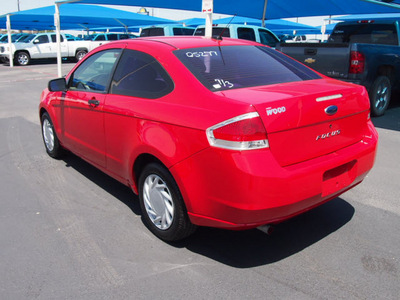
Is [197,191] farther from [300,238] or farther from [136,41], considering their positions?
[136,41]

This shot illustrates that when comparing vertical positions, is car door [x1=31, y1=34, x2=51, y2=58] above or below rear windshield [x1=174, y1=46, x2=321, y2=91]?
above

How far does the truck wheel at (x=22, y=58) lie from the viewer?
23.2 meters

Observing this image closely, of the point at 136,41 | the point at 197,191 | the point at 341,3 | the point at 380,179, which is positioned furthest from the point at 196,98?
the point at 341,3

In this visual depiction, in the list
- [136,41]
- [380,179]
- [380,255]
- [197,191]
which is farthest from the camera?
[380,179]

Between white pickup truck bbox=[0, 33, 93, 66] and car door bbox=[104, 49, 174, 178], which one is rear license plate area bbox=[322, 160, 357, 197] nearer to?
car door bbox=[104, 49, 174, 178]

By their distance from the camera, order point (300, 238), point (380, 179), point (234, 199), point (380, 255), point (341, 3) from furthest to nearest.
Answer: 1. point (341, 3)
2. point (380, 179)
3. point (300, 238)
4. point (380, 255)
5. point (234, 199)

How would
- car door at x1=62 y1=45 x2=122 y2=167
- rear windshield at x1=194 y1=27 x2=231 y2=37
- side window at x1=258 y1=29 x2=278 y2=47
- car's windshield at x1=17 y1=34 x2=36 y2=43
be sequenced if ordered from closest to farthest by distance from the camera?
car door at x1=62 y1=45 x2=122 y2=167, rear windshield at x1=194 y1=27 x2=231 y2=37, side window at x1=258 y1=29 x2=278 y2=47, car's windshield at x1=17 y1=34 x2=36 y2=43

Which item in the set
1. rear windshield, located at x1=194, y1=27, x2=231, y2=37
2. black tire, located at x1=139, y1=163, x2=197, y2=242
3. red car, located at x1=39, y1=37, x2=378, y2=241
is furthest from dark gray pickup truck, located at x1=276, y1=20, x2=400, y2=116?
black tire, located at x1=139, y1=163, x2=197, y2=242

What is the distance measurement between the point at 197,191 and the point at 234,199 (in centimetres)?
29

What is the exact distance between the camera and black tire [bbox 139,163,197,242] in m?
2.85

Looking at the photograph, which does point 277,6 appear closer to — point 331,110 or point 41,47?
point 331,110

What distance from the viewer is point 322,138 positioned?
2.74 metres

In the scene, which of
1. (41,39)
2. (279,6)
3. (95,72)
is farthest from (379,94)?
(41,39)

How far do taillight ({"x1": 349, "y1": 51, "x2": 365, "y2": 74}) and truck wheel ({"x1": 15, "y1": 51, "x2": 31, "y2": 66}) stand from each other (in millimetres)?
21739
